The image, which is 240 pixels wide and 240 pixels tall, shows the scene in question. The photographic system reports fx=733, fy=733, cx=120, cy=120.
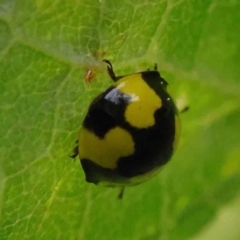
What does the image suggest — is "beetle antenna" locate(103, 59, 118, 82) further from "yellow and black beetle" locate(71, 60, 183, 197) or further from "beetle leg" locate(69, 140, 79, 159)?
"beetle leg" locate(69, 140, 79, 159)

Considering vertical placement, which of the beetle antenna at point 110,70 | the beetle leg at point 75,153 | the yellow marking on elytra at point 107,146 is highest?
the beetle antenna at point 110,70

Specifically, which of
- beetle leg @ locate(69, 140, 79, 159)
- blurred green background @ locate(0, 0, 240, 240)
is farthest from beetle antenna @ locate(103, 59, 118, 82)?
beetle leg @ locate(69, 140, 79, 159)

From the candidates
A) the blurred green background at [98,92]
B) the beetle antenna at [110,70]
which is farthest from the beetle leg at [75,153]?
the beetle antenna at [110,70]

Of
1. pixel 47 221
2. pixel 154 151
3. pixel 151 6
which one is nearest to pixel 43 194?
pixel 47 221

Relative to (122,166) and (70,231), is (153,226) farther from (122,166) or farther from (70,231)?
(122,166)

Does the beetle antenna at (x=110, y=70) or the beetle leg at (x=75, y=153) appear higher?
→ the beetle antenna at (x=110, y=70)

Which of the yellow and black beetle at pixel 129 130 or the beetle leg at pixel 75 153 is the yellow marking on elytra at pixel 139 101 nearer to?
the yellow and black beetle at pixel 129 130

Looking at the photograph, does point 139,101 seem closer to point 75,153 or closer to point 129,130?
point 129,130
